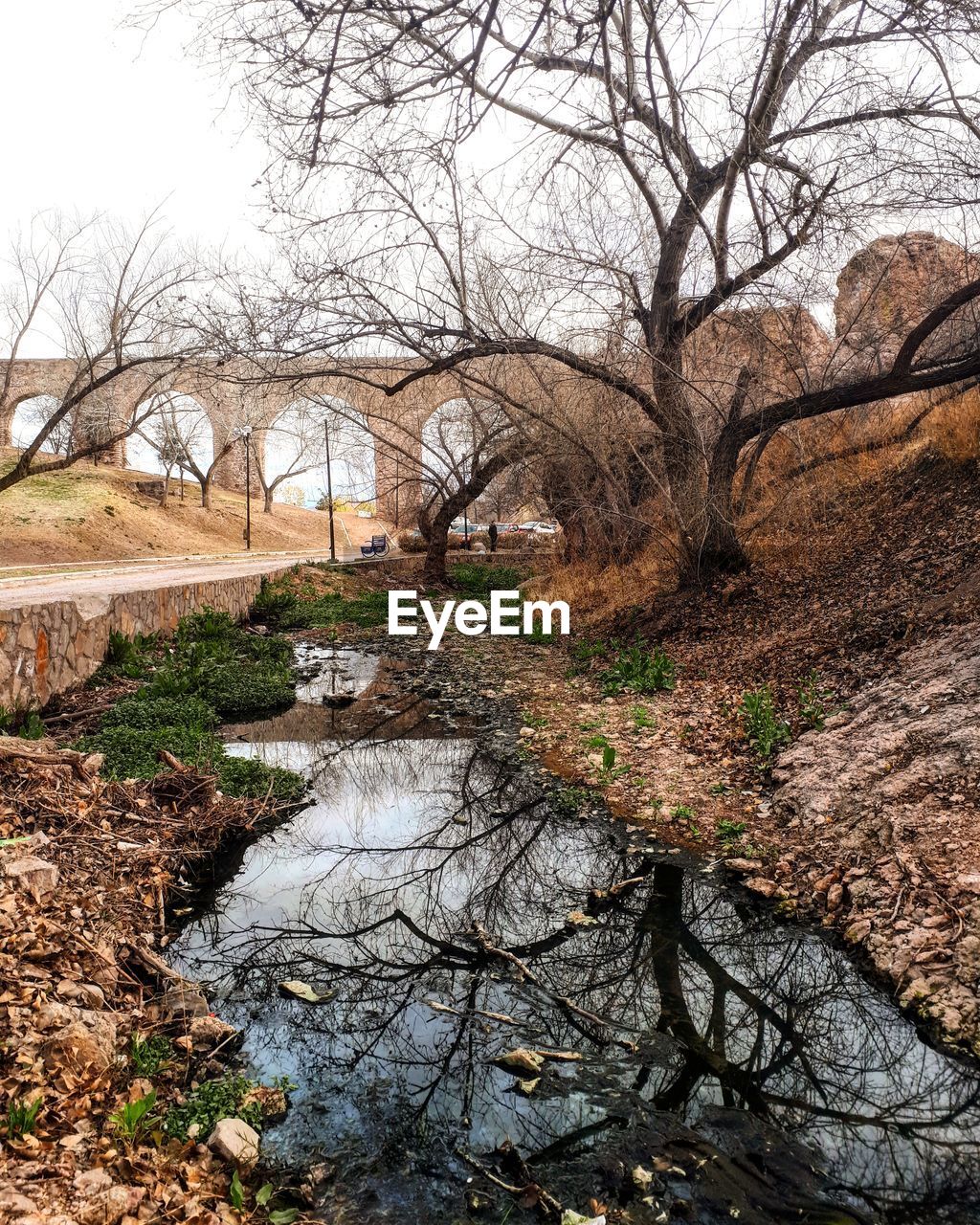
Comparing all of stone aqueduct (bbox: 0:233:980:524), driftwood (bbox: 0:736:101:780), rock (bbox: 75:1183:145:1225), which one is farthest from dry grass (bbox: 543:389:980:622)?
rock (bbox: 75:1183:145:1225)

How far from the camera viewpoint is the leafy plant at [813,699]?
21.1 feet

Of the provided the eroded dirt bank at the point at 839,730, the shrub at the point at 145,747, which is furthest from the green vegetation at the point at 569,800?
the shrub at the point at 145,747

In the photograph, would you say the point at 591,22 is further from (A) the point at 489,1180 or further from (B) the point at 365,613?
(B) the point at 365,613

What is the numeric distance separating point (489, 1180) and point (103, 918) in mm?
2089

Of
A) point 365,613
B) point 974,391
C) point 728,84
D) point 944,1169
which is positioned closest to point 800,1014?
point 944,1169

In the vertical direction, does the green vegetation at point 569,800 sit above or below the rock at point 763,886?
below

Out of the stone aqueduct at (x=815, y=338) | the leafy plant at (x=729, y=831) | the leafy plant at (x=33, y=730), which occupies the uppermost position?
the stone aqueduct at (x=815, y=338)

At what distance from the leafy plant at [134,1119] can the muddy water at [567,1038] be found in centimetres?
39

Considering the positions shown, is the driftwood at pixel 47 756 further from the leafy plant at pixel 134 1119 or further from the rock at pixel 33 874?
the leafy plant at pixel 134 1119

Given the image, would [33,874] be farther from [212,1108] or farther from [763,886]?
[763,886]

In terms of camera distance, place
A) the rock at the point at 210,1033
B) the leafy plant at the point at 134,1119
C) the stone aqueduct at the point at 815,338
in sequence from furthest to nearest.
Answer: the stone aqueduct at the point at 815,338 < the rock at the point at 210,1033 < the leafy plant at the point at 134,1119

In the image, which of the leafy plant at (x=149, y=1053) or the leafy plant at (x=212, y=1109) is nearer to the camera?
the leafy plant at (x=212, y=1109)

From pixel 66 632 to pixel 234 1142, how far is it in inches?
256

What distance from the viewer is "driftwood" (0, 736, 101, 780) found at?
4.96 m
